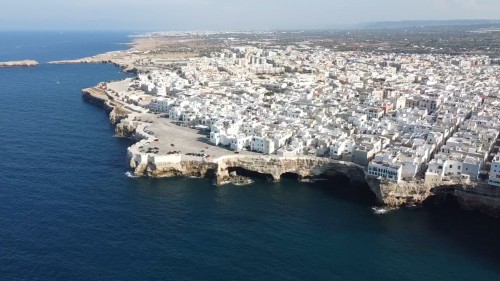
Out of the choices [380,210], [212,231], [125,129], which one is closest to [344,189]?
[380,210]

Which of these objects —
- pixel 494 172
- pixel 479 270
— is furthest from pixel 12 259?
pixel 494 172

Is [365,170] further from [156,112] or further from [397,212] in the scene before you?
[156,112]

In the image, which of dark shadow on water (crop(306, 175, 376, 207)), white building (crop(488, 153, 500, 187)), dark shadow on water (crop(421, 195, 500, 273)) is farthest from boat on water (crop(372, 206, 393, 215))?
white building (crop(488, 153, 500, 187))

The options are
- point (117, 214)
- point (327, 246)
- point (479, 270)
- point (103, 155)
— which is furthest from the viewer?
point (103, 155)

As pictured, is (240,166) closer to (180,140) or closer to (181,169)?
(181,169)

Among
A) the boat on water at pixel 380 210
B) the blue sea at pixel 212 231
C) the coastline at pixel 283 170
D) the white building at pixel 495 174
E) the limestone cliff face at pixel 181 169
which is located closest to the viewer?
the blue sea at pixel 212 231

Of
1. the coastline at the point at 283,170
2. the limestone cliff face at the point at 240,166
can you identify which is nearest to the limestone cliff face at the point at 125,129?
the coastline at the point at 283,170

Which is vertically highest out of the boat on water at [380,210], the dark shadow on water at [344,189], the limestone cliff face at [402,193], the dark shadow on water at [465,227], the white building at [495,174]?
the white building at [495,174]

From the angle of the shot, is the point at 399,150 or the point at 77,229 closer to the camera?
the point at 77,229

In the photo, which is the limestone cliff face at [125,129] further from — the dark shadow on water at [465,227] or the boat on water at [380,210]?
the dark shadow on water at [465,227]
